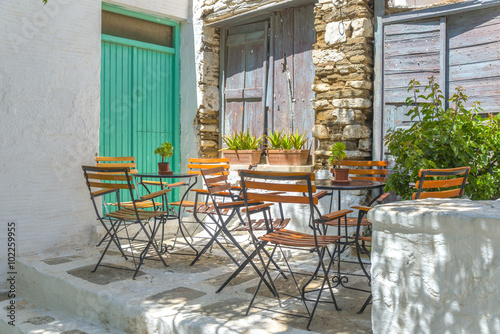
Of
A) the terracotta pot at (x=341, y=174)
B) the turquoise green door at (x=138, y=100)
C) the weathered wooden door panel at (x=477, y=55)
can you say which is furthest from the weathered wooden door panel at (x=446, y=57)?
the turquoise green door at (x=138, y=100)

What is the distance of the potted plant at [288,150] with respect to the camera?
5859 millimetres

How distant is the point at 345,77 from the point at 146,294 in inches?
124

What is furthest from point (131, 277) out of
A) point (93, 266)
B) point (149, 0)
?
point (149, 0)

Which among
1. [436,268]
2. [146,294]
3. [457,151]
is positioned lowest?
[146,294]

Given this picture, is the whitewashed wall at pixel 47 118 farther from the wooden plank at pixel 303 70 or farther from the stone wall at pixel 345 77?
the stone wall at pixel 345 77

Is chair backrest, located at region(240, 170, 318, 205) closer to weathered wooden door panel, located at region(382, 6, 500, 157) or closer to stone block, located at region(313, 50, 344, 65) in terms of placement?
weathered wooden door panel, located at region(382, 6, 500, 157)

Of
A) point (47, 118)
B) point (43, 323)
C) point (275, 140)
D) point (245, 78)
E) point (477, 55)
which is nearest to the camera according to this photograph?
point (43, 323)

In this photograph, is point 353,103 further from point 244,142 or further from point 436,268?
point 436,268

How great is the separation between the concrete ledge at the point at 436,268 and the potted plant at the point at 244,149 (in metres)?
3.91

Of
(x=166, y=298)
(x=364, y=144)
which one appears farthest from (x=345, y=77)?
(x=166, y=298)

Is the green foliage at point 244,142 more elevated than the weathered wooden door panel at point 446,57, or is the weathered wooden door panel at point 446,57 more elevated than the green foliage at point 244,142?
the weathered wooden door panel at point 446,57

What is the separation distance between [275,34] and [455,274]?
4849mm

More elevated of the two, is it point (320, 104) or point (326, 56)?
point (326, 56)

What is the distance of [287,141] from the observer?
5.89 meters
